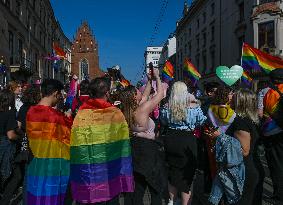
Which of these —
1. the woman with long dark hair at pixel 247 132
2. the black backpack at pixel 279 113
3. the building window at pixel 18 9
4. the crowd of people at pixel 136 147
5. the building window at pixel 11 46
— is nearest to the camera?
the crowd of people at pixel 136 147

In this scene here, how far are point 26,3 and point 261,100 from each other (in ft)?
100

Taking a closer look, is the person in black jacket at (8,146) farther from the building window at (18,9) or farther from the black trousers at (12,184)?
the building window at (18,9)

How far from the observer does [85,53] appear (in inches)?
A: 3403

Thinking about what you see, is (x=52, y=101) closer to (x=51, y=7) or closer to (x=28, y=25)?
(x=28, y=25)

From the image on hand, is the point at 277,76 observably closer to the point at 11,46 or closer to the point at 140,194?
the point at 140,194

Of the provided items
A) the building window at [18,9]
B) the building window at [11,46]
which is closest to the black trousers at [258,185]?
the building window at [11,46]

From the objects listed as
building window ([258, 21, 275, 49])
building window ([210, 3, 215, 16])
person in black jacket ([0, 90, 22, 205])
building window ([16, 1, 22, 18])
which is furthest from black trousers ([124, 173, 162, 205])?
building window ([210, 3, 215, 16])

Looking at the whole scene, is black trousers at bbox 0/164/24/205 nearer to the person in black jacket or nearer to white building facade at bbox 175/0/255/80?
the person in black jacket

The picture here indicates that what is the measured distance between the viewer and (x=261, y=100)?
648cm

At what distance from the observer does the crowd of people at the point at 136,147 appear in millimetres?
3986

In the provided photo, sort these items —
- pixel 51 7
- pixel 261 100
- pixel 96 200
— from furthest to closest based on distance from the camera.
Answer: pixel 51 7 < pixel 261 100 < pixel 96 200

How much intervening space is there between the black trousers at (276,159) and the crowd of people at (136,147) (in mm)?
14

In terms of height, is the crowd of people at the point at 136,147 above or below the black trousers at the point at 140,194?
above

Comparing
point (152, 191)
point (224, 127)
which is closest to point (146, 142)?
point (152, 191)
